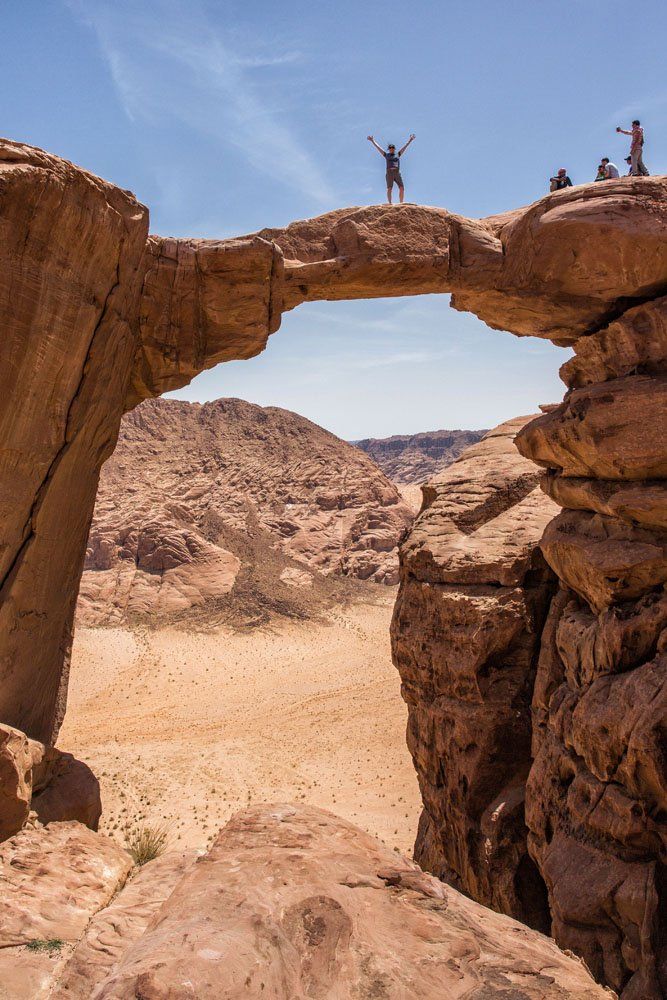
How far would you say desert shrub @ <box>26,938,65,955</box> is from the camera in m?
4.82

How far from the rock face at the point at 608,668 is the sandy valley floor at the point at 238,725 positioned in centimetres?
638

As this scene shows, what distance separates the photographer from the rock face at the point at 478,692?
11.1m

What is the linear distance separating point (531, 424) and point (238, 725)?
15523 mm

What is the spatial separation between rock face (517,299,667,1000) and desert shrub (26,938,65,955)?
6.29 metres

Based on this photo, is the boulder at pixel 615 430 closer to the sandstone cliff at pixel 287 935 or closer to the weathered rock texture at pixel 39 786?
the sandstone cliff at pixel 287 935

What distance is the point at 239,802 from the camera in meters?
16.4

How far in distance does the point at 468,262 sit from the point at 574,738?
7.32 metres

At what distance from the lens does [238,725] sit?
2217 cm

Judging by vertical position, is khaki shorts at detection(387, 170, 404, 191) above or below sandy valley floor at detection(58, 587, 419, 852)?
above

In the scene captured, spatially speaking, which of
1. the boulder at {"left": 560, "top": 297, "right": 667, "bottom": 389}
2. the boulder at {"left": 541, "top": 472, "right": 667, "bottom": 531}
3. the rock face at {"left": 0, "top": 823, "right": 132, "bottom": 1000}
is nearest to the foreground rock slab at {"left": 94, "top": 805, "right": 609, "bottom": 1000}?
the rock face at {"left": 0, "top": 823, "right": 132, "bottom": 1000}

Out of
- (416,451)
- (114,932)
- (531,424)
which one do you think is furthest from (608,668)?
(416,451)

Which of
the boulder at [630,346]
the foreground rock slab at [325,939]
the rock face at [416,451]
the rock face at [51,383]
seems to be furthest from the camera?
the rock face at [416,451]

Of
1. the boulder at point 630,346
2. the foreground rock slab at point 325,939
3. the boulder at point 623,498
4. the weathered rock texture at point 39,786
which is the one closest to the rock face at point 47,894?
the weathered rock texture at point 39,786

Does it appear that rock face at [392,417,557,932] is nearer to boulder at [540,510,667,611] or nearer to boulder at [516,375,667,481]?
boulder at [540,510,667,611]
